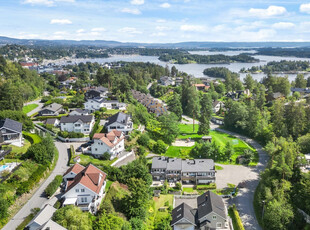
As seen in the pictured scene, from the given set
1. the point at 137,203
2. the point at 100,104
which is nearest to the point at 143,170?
the point at 137,203

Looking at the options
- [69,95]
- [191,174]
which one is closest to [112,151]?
[191,174]

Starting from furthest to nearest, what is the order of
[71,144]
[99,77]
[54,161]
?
[99,77] < [71,144] < [54,161]

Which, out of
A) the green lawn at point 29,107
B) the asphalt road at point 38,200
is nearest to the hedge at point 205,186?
the asphalt road at point 38,200

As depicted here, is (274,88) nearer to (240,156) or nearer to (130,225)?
(240,156)

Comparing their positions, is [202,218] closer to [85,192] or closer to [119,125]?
[85,192]

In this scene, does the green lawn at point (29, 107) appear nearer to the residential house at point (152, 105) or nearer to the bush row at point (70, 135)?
the bush row at point (70, 135)
